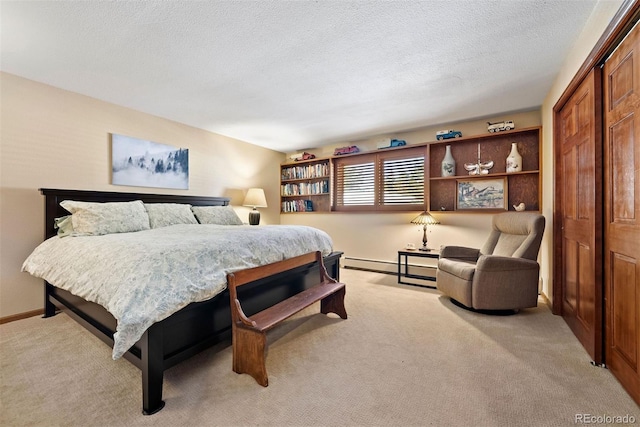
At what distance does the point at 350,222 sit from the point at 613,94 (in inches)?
141

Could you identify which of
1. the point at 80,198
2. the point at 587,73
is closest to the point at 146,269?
the point at 80,198

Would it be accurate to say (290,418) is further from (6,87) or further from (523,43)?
(6,87)

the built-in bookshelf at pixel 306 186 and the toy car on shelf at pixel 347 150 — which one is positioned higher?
the toy car on shelf at pixel 347 150

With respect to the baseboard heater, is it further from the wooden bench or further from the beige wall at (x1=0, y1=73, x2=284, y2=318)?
the beige wall at (x1=0, y1=73, x2=284, y2=318)

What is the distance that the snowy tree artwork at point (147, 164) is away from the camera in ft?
10.6

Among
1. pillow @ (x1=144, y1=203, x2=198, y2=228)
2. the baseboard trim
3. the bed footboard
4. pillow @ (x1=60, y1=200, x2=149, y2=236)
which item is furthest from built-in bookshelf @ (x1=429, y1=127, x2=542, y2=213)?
the baseboard trim

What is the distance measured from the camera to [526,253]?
2623 millimetres

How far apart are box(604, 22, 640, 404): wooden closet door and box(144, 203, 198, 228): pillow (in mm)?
3792

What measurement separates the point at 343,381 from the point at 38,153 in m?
3.52

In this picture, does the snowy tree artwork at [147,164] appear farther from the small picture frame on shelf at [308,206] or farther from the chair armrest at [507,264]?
the chair armrest at [507,264]

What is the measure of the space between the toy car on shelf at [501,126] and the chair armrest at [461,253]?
5.37ft

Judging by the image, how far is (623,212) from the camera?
1495mm

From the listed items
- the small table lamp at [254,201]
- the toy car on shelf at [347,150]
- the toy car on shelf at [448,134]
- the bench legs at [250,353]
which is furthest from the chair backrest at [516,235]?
the small table lamp at [254,201]

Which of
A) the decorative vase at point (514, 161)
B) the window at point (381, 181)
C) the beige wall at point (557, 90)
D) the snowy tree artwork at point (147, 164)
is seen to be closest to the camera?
the beige wall at point (557, 90)
